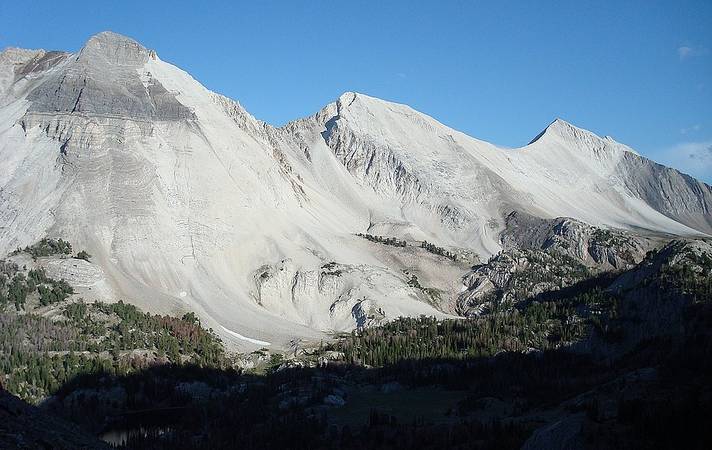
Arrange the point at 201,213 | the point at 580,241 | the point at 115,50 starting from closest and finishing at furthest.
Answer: the point at 201,213 → the point at 115,50 → the point at 580,241

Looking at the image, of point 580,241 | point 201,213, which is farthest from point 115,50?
point 580,241

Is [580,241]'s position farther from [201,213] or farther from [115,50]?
[115,50]

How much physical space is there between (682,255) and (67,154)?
99143 mm

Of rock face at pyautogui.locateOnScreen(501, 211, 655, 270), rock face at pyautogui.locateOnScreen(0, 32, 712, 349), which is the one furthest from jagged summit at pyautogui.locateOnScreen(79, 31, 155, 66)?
rock face at pyautogui.locateOnScreen(501, 211, 655, 270)

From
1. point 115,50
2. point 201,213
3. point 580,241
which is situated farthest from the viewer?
point 580,241

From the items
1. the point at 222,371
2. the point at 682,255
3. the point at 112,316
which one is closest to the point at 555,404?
the point at 682,255

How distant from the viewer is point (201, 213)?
126750 millimetres

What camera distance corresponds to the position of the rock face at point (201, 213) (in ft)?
372

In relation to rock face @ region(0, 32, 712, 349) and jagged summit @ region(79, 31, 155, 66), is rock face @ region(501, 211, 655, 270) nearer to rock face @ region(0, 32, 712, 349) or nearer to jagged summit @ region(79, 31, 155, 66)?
rock face @ region(0, 32, 712, 349)

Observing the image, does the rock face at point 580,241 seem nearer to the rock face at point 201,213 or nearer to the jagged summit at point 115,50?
the rock face at point 201,213

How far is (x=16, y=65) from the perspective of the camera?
517 feet

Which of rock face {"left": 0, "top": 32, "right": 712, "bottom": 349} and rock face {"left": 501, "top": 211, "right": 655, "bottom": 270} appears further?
rock face {"left": 501, "top": 211, "right": 655, "bottom": 270}

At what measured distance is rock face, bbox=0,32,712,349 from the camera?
4461 inches

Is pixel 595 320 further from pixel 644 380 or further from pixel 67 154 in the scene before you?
pixel 67 154
